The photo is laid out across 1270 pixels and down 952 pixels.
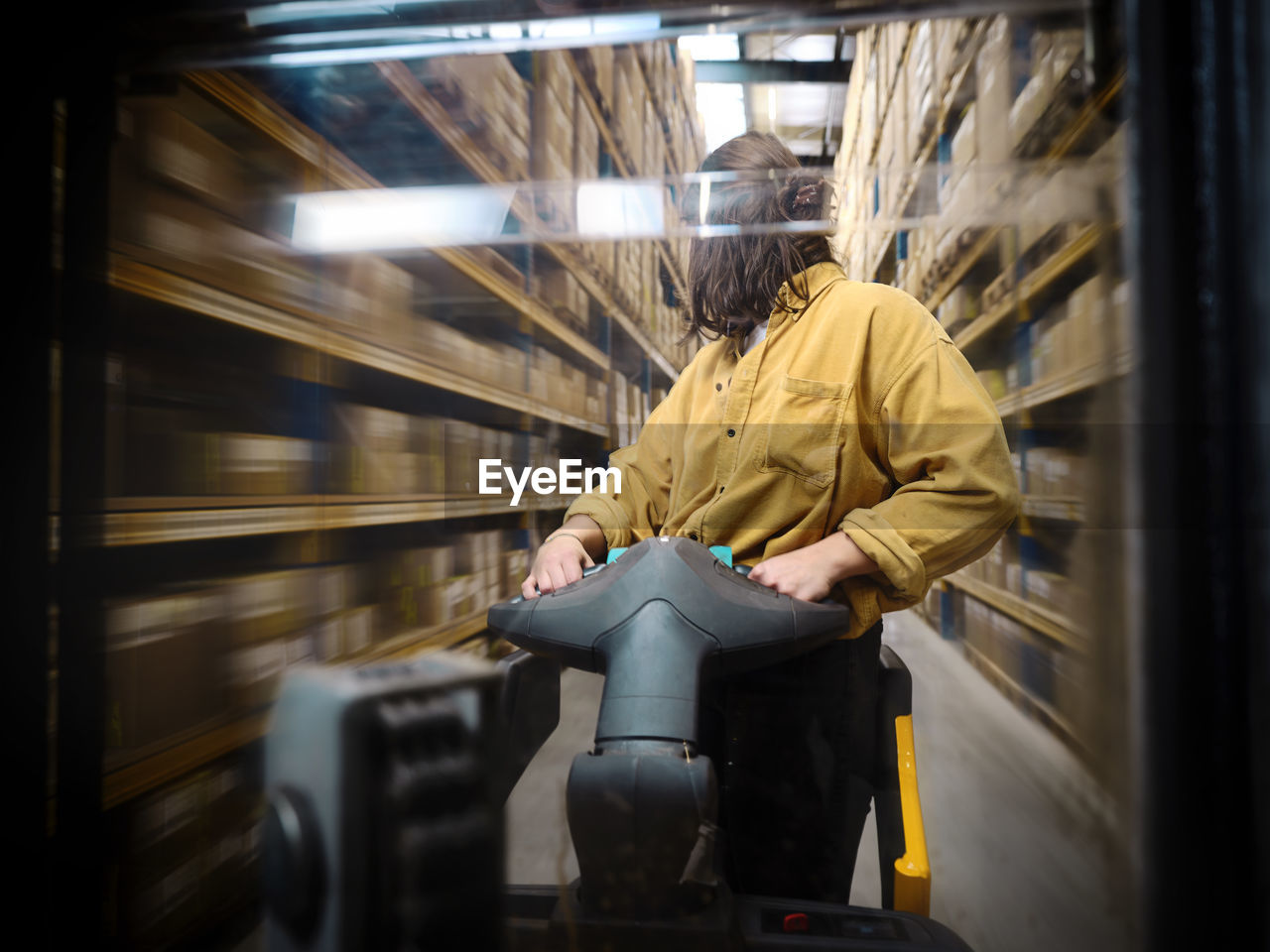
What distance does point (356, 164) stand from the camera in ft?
2.20

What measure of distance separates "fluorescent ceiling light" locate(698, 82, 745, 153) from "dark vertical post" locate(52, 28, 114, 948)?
0.60 meters

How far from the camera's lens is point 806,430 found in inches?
24.5

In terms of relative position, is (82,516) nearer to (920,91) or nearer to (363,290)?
(363,290)

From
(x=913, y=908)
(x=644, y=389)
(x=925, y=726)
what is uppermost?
(x=644, y=389)

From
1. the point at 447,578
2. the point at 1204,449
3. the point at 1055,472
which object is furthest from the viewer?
the point at 447,578

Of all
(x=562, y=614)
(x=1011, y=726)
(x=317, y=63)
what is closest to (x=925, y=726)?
(x=1011, y=726)

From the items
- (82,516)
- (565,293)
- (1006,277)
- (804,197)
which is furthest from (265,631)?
(1006,277)

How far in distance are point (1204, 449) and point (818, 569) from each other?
299 mm

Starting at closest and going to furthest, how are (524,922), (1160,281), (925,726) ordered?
1. (1160,281)
2. (524,922)
3. (925,726)

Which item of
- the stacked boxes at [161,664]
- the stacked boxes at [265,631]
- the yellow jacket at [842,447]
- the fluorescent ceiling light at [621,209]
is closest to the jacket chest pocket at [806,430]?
the yellow jacket at [842,447]

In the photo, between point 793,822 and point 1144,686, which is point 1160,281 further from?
point 793,822

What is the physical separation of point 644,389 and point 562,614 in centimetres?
25

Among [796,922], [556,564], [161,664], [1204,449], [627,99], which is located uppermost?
[627,99]

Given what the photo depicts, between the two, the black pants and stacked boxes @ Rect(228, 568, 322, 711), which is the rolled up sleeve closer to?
the black pants
